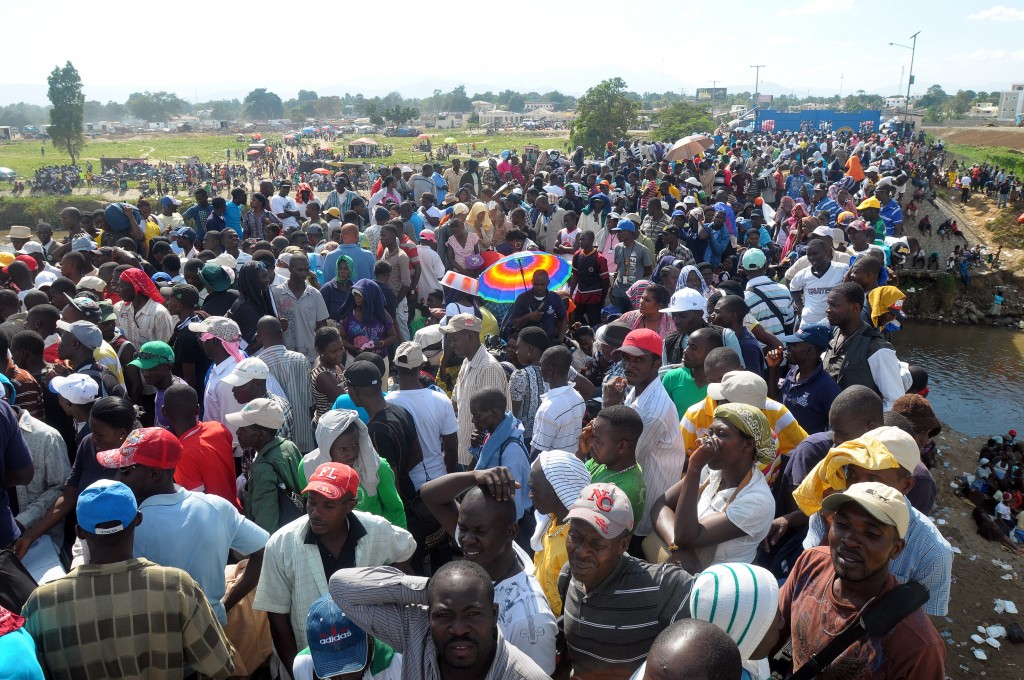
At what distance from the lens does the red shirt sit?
3.62 m

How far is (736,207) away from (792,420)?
10075mm

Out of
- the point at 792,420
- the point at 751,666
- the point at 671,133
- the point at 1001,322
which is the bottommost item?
the point at 1001,322

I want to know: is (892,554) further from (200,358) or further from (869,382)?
(200,358)

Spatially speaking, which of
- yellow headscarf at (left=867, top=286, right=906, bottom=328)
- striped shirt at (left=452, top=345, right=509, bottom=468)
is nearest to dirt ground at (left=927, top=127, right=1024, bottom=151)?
yellow headscarf at (left=867, top=286, right=906, bottom=328)

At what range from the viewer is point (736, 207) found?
1314 centimetres

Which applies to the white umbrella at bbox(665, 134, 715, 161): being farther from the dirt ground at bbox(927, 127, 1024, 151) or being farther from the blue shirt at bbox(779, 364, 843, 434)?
the dirt ground at bbox(927, 127, 1024, 151)

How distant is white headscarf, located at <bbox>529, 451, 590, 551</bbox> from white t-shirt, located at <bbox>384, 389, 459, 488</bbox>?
1254 millimetres

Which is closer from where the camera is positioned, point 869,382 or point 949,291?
point 869,382

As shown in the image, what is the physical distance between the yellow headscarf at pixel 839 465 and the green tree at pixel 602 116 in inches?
1308

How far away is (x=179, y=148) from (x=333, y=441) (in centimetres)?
7101

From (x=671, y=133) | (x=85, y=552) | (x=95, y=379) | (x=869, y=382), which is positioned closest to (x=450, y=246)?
(x=95, y=379)

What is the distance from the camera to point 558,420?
3961 mm

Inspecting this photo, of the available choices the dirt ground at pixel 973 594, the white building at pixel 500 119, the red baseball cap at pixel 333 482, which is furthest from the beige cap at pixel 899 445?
the white building at pixel 500 119

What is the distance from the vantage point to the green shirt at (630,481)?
10.4 ft
